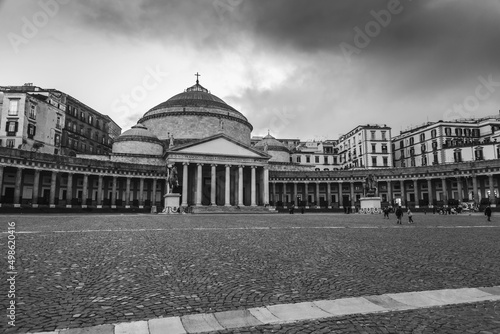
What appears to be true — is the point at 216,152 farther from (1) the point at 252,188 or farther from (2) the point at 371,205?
(2) the point at 371,205

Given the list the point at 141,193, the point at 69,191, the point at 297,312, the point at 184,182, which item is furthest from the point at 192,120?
the point at 297,312

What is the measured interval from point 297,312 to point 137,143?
6136 cm

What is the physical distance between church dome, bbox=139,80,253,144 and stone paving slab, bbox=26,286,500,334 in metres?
60.0

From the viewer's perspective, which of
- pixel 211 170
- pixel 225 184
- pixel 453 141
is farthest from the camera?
pixel 453 141

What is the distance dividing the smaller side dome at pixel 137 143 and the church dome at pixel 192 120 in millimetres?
4250

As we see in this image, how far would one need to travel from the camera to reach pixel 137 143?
61.7 meters

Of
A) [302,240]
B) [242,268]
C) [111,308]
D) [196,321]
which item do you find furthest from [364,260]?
[111,308]

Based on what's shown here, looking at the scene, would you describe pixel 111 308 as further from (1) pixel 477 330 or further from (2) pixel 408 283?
(2) pixel 408 283

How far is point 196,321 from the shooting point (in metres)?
4.11

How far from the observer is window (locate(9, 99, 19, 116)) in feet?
174

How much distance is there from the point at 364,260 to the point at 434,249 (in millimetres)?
3510

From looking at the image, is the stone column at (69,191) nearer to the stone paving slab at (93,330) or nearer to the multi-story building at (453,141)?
the stone paving slab at (93,330)

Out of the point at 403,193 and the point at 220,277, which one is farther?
the point at 403,193

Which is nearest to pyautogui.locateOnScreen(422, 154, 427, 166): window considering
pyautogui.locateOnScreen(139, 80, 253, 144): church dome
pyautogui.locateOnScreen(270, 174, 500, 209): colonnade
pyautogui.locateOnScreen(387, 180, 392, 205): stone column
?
pyautogui.locateOnScreen(270, 174, 500, 209): colonnade
